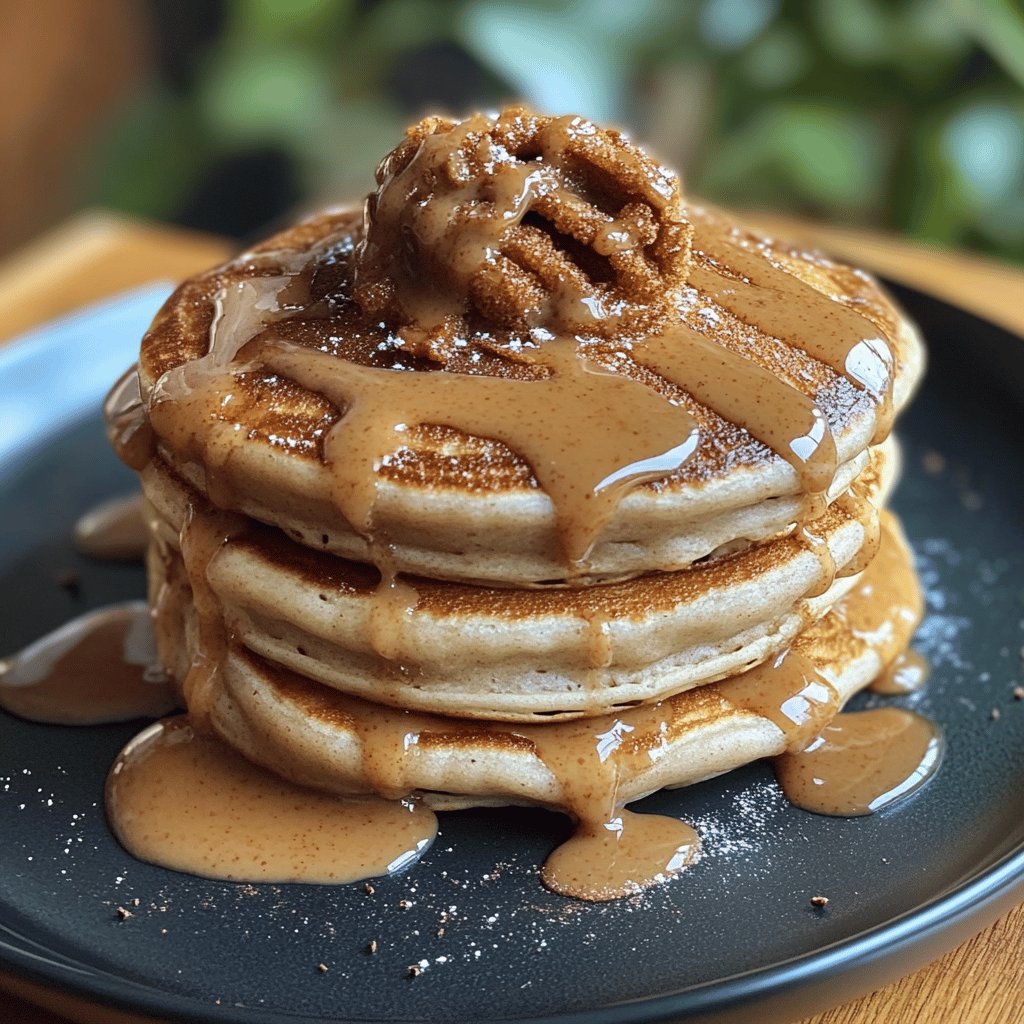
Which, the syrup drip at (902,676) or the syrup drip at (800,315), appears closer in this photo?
the syrup drip at (800,315)

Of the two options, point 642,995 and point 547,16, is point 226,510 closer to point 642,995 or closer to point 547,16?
point 642,995

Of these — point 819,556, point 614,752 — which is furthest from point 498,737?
point 819,556

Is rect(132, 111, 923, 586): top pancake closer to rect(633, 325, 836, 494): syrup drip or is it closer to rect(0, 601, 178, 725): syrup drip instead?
rect(633, 325, 836, 494): syrup drip

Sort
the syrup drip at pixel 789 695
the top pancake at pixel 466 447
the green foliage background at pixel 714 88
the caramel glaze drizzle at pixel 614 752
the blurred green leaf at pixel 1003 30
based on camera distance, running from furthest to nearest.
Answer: the green foliage background at pixel 714 88 → the blurred green leaf at pixel 1003 30 → the syrup drip at pixel 789 695 → the caramel glaze drizzle at pixel 614 752 → the top pancake at pixel 466 447

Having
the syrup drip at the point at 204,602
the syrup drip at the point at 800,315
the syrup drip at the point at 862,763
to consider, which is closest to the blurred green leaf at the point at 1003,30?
the syrup drip at the point at 800,315

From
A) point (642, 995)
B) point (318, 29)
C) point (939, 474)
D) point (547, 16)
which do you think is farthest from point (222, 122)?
point (642, 995)

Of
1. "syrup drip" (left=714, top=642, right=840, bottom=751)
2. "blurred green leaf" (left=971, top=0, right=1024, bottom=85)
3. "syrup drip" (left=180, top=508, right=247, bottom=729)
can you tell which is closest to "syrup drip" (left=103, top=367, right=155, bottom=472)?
"syrup drip" (left=180, top=508, right=247, bottom=729)

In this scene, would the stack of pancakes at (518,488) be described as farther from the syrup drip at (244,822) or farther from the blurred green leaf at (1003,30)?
the blurred green leaf at (1003,30)
